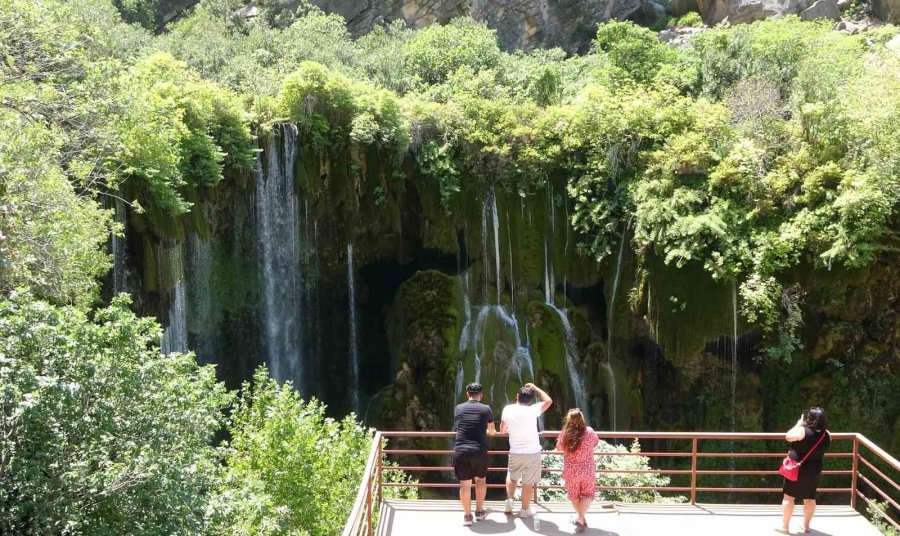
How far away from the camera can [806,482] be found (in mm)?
7977

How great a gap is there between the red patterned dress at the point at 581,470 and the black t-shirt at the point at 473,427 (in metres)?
0.89

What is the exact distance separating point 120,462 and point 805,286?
14855mm

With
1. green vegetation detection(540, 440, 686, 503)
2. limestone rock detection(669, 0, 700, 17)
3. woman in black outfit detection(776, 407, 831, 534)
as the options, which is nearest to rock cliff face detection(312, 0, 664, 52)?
limestone rock detection(669, 0, 700, 17)

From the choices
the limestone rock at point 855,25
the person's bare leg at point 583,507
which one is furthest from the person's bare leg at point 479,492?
the limestone rock at point 855,25

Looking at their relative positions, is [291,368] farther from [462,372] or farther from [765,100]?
[765,100]

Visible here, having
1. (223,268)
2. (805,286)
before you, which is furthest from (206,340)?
(805,286)

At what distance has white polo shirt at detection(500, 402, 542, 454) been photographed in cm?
817

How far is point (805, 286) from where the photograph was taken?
688 inches

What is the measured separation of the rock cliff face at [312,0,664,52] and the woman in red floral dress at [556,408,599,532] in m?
34.9

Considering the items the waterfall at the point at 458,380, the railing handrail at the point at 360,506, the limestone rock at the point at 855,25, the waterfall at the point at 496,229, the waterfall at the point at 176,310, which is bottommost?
the waterfall at the point at 458,380

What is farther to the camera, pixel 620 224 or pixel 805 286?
pixel 620 224

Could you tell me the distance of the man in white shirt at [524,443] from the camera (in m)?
8.18

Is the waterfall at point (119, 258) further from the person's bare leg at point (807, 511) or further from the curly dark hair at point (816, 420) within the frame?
the person's bare leg at point (807, 511)

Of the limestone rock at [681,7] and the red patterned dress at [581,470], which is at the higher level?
the limestone rock at [681,7]
